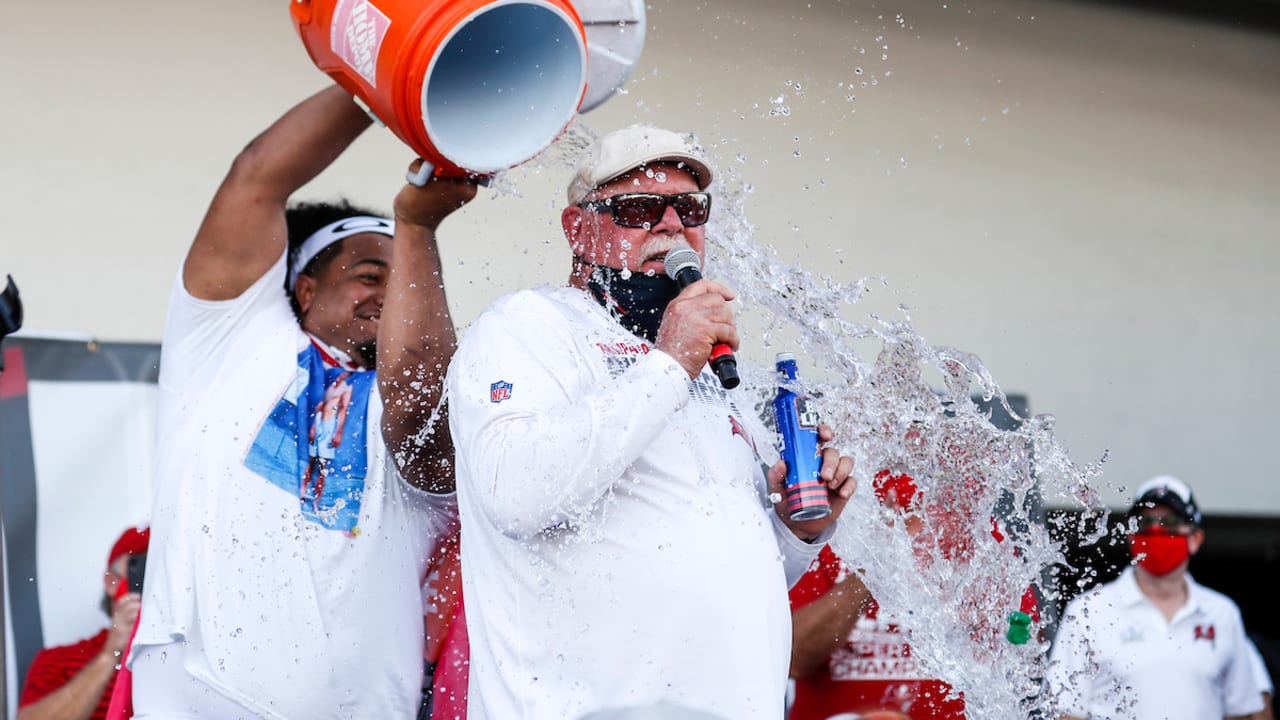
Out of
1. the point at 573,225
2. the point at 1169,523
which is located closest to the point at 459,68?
the point at 573,225

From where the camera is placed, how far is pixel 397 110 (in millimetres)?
1819

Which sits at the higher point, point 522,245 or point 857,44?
point 857,44

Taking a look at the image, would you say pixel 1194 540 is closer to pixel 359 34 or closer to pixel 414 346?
pixel 414 346

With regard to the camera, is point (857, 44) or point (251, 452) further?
point (857, 44)

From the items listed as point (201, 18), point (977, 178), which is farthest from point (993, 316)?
point (201, 18)

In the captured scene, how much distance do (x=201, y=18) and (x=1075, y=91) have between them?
335cm

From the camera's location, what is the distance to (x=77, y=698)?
312 cm

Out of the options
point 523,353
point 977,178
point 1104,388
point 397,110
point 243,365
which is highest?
point 397,110

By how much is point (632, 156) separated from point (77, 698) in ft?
6.40

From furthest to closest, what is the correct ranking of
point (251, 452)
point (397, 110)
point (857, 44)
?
point (857, 44) → point (251, 452) → point (397, 110)

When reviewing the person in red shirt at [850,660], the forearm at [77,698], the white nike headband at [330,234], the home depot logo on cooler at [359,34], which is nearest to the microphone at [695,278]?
the home depot logo on cooler at [359,34]

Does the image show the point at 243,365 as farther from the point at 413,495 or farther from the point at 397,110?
the point at 397,110

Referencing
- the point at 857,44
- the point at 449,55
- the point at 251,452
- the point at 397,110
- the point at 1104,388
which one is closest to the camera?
the point at 397,110

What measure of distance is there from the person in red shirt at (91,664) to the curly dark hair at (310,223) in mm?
899
